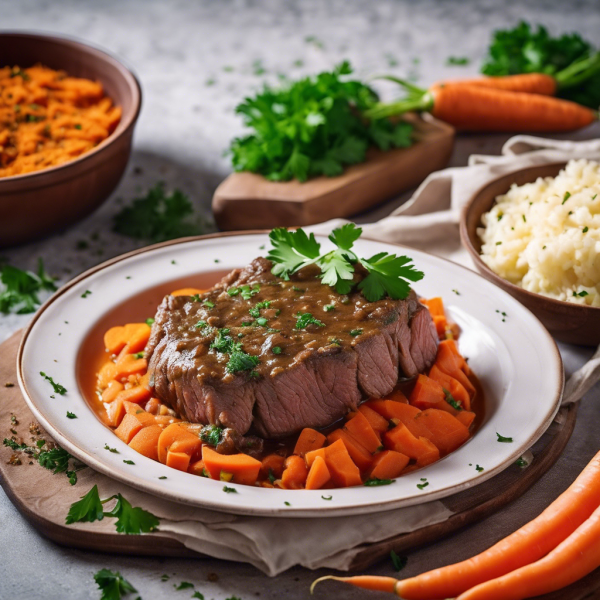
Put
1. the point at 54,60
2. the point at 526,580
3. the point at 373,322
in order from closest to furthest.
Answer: the point at 526,580 < the point at 373,322 < the point at 54,60

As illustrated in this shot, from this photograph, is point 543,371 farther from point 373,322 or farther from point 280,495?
point 280,495

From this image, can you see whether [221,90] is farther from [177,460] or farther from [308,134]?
[177,460]

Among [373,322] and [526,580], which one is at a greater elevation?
[373,322]

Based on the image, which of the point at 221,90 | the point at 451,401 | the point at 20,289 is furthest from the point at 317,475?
the point at 221,90

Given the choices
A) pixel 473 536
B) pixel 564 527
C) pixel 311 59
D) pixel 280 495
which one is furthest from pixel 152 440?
pixel 311 59

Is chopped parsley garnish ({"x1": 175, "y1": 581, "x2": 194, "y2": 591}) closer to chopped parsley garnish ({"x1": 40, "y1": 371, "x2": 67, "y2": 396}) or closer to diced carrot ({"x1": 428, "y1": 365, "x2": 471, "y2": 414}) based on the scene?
chopped parsley garnish ({"x1": 40, "y1": 371, "x2": 67, "y2": 396})

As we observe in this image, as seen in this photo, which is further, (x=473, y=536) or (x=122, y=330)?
(x=122, y=330)
